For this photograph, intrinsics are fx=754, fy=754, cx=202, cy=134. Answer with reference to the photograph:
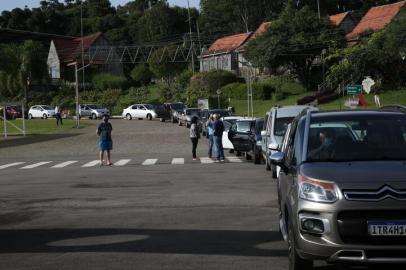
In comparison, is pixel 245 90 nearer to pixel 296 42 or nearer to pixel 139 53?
pixel 296 42

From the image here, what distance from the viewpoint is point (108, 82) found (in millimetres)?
98875

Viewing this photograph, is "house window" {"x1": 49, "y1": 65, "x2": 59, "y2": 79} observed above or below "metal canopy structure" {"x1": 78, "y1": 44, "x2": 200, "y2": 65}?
below

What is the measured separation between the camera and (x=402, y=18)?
59.5 meters

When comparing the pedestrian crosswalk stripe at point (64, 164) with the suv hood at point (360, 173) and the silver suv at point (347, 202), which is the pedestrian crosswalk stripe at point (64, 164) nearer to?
the silver suv at point (347, 202)

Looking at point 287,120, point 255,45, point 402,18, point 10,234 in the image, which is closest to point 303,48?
point 255,45

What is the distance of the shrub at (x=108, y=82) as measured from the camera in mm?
99125

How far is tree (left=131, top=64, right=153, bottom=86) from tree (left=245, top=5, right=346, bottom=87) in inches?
1166

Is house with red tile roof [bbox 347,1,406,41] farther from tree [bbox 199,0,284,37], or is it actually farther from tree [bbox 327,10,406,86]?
tree [bbox 199,0,284,37]

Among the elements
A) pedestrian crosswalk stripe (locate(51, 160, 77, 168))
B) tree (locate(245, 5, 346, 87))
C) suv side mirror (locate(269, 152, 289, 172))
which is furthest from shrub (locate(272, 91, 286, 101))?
suv side mirror (locate(269, 152, 289, 172))

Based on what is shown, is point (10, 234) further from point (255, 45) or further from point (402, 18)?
point (255, 45)

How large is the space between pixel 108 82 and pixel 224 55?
15.6 m

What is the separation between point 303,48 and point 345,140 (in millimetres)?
64744

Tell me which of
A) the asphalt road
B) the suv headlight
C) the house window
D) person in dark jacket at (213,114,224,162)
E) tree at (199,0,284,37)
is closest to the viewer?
the suv headlight

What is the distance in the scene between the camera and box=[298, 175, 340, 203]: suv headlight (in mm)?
6977
